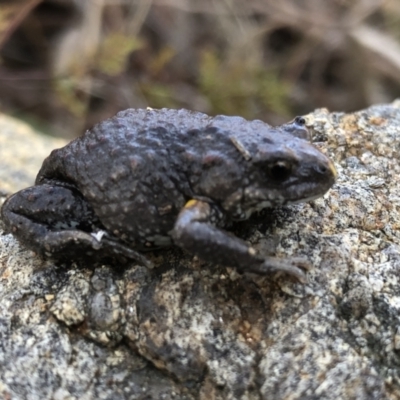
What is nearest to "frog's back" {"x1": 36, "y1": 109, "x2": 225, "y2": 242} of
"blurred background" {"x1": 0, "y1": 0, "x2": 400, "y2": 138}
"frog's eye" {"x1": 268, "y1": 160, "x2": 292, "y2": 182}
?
"frog's eye" {"x1": 268, "y1": 160, "x2": 292, "y2": 182}

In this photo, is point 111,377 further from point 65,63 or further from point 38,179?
point 65,63

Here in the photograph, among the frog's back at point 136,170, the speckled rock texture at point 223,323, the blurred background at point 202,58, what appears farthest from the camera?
the blurred background at point 202,58

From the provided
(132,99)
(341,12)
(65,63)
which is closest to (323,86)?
(341,12)

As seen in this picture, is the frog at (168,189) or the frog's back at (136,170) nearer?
the frog at (168,189)

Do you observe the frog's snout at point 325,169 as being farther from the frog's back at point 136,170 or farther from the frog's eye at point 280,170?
the frog's back at point 136,170

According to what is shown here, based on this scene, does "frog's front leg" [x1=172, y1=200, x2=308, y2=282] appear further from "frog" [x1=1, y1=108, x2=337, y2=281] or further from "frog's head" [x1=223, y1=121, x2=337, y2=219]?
"frog's head" [x1=223, y1=121, x2=337, y2=219]

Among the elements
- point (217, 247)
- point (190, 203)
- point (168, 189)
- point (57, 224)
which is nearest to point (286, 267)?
point (217, 247)

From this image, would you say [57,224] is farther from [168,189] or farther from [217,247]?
[217,247]

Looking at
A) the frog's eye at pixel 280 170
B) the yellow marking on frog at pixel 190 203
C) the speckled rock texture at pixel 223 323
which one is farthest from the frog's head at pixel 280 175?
the speckled rock texture at pixel 223 323
